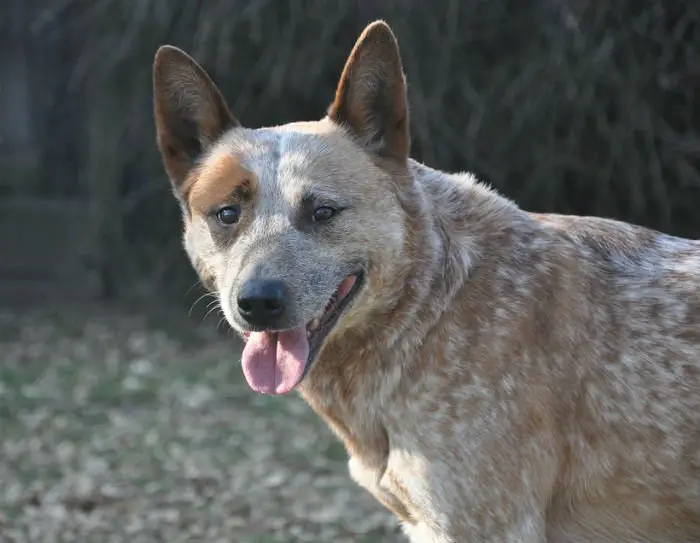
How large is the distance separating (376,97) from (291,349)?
77 cm

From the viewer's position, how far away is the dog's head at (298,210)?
9.07ft

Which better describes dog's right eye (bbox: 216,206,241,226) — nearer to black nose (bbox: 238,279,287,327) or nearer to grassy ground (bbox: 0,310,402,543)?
black nose (bbox: 238,279,287,327)

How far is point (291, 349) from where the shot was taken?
2.79 meters

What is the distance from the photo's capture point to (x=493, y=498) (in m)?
2.70

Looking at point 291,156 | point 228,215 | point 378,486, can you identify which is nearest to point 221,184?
point 228,215

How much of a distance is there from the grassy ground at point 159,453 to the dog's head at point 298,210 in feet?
5.75

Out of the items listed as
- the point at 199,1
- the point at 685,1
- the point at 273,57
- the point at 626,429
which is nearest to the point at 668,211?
the point at 685,1

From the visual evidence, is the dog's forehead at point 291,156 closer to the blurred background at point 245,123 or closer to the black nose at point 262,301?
the black nose at point 262,301

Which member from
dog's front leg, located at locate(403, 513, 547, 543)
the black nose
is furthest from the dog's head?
dog's front leg, located at locate(403, 513, 547, 543)

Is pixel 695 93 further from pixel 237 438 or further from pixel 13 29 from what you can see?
pixel 13 29

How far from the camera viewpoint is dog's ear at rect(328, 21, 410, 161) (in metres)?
2.90

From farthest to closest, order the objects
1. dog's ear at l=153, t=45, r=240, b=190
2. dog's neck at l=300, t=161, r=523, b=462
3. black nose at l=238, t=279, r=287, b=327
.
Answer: dog's ear at l=153, t=45, r=240, b=190 → dog's neck at l=300, t=161, r=523, b=462 → black nose at l=238, t=279, r=287, b=327

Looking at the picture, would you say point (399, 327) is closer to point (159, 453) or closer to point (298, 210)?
point (298, 210)

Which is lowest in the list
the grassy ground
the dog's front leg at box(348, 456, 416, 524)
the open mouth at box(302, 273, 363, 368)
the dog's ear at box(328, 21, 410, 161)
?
the grassy ground
